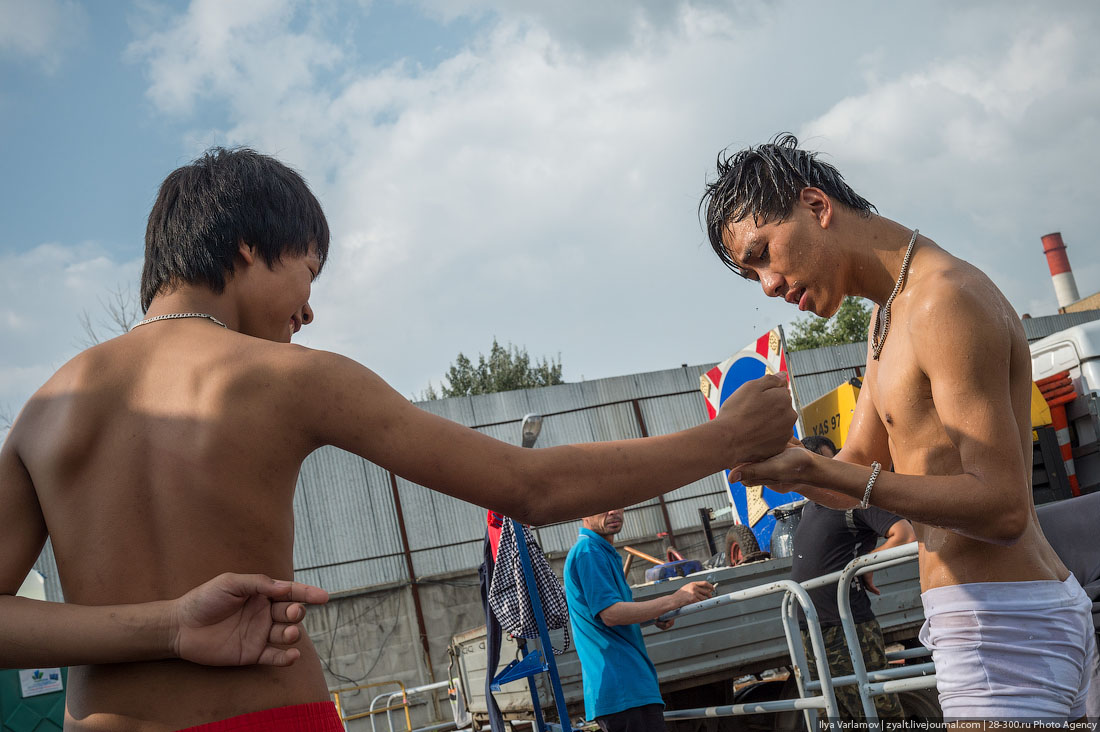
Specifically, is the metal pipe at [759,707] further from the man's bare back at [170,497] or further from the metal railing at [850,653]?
Answer: the man's bare back at [170,497]

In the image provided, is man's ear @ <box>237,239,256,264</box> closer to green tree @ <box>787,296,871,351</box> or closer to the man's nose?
the man's nose

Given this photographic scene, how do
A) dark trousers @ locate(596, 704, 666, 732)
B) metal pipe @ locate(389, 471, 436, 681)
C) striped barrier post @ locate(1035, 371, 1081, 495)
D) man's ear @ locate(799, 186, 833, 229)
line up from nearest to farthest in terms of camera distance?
1. man's ear @ locate(799, 186, 833, 229)
2. dark trousers @ locate(596, 704, 666, 732)
3. striped barrier post @ locate(1035, 371, 1081, 495)
4. metal pipe @ locate(389, 471, 436, 681)

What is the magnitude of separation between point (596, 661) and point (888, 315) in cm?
305

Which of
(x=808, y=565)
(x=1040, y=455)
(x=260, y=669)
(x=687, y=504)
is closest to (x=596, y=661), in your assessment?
(x=808, y=565)

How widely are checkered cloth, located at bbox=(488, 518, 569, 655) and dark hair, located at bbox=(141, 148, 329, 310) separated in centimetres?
410

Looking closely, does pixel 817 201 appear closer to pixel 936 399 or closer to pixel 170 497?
pixel 936 399

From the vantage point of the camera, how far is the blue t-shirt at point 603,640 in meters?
4.60

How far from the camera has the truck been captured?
594 cm

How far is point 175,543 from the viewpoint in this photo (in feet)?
4.59

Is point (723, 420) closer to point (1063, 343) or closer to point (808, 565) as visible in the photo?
point (808, 565)

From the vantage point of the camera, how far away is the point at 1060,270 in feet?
109

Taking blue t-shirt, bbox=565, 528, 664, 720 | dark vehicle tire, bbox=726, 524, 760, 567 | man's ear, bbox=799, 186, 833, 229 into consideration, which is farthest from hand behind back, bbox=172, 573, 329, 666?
dark vehicle tire, bbox=726, 524, 760, 567

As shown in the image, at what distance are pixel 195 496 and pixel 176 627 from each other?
0.69 ft

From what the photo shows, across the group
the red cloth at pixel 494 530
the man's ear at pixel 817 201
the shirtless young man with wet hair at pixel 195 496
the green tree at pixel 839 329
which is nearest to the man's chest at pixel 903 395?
the man's ear at pixel 817 201
